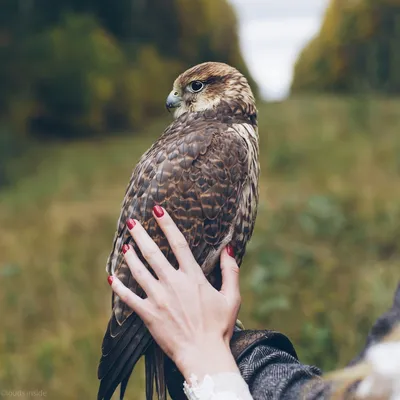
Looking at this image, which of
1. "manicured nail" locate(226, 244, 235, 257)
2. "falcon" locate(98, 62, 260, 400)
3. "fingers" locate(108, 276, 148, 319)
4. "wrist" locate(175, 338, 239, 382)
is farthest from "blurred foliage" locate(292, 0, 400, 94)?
"wrist" locate(175, 338, 239, 382)

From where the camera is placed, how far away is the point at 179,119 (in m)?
1.82

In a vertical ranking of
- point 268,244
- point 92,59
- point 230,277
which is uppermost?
point 92,59

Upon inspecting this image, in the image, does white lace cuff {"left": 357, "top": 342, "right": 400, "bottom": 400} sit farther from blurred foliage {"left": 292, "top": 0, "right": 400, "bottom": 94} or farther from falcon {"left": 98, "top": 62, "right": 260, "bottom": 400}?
blurred foliage {"left": 292, "top": 0, "right": 400, "bottom": 94}

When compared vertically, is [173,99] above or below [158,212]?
above

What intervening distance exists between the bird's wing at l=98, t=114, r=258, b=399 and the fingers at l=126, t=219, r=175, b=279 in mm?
132

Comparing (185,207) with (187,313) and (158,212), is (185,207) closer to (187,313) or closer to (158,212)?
(158,212)

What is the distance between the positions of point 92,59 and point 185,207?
6.14 meters

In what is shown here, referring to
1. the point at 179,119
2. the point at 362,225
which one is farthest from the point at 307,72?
the point at 179,119

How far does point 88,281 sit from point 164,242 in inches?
119

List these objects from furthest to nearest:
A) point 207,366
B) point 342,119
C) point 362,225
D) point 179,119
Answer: point 342,119 < point 362,225 < point 179,119 < point 207,366

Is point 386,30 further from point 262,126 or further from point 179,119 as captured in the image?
point 179,119

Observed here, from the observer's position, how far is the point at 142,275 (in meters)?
Answer: 1.32

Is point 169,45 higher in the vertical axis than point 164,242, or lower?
higher

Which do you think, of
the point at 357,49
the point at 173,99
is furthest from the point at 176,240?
the point at 357,49
